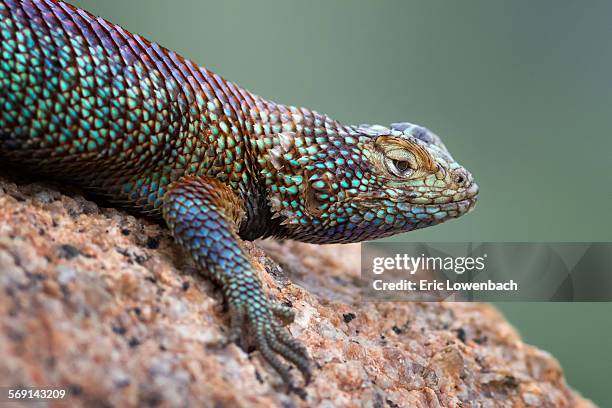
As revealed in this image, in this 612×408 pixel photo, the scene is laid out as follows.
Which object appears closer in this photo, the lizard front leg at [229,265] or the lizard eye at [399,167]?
the lizard front leg at [229,265]

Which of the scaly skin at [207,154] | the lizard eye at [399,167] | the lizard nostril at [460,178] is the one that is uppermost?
the lizard nostril at [460,178]

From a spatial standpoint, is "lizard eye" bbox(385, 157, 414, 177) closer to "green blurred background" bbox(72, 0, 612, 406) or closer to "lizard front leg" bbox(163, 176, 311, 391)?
"lizard front leg" bbox(163, 176, 311, 391)

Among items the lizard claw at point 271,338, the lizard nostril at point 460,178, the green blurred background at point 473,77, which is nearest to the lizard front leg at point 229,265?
the lizard claw at point 271,338

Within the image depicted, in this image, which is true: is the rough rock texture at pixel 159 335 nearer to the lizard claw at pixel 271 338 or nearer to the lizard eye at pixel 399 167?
the lizard claw at pixel 271 338

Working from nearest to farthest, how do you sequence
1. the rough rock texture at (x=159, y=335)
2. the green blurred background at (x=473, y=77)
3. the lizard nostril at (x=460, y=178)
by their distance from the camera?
the rough rock texture at (x=159, y=335)
the lizard nostril at (x=460, y=178)
the green blurred background at (x=473, y=77)

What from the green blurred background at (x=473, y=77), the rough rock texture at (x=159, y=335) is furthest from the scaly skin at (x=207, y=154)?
the green blurred background at (x=473, y=77)

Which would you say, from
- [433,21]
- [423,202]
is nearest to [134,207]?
[423,202]

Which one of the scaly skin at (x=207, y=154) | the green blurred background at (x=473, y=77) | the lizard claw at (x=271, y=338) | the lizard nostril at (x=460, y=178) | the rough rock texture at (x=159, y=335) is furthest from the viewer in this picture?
the green blurred background at (x=473, y=77)

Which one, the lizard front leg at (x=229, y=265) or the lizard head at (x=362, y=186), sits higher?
the lizard head at (x=362, y=186)
